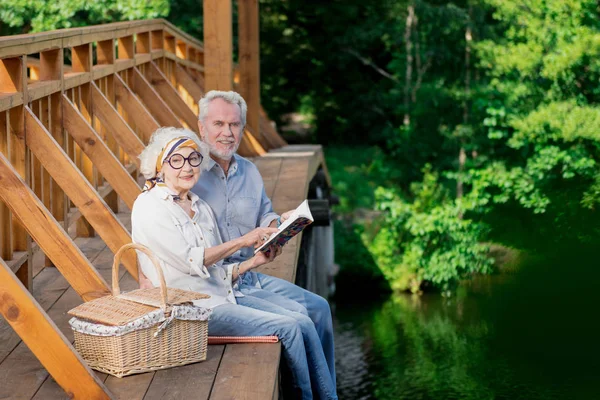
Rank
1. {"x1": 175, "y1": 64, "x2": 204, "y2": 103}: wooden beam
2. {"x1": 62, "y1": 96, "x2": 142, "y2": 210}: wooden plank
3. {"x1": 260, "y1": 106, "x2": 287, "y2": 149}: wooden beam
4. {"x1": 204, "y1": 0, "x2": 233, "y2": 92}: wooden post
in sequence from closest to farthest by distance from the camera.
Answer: {"x1": 62, "y1": 96, "x2": 142, "y2": 210}: wooden plank < {"x1": 204, "y1": 0, "x2": 233, "y2": 92}: wooden post < {"x1": 175, "y1": 64, "x2": 204, "y2": 103}: wooden beam < {"x1": 260, "y1": 106, "x2": 287, "y2": 149}: wooden beam

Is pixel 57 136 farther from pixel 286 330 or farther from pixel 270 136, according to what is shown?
pixel 270 136

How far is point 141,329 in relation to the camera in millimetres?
3523

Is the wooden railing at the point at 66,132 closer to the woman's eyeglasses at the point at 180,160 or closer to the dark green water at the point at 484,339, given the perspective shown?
the woman's eyeglasses at the point at 180,160

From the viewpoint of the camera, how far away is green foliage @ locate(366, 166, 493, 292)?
62.5 feet

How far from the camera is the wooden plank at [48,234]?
3883 millimetres

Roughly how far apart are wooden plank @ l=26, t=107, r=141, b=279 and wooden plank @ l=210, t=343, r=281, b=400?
1052 millimetres

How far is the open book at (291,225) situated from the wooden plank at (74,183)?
1030 mm

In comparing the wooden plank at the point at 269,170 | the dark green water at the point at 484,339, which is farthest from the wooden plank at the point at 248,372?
the dark green water at the point at 484,339

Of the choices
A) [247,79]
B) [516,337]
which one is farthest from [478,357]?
[247,79]

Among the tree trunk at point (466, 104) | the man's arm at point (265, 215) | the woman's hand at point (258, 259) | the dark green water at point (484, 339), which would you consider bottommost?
the dark green water at point (484, 339)

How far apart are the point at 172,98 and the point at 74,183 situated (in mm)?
3930

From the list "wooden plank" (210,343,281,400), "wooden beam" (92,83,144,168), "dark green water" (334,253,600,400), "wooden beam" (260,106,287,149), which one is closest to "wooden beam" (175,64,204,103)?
"wooden beam" (260,106,287,149)

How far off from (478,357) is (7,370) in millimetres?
12229

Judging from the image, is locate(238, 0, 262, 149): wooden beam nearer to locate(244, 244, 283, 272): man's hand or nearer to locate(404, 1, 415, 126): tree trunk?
locate(244, 244, 283, 272): man's hand
